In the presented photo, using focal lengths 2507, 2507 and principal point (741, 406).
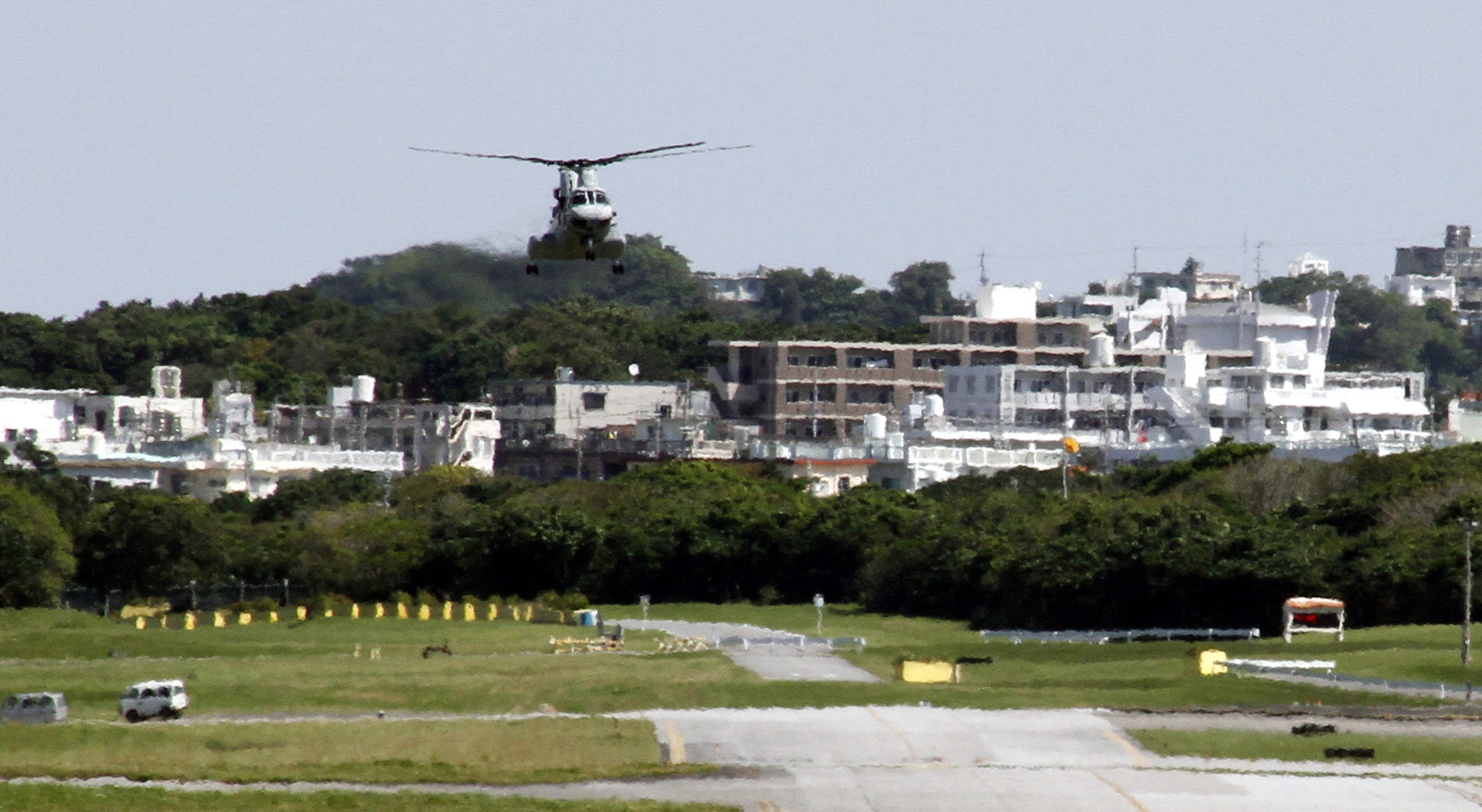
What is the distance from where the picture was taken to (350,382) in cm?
18312

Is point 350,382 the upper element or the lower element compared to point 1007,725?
upper

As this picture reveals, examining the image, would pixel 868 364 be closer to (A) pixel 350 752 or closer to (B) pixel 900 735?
(B) pixel 900 735

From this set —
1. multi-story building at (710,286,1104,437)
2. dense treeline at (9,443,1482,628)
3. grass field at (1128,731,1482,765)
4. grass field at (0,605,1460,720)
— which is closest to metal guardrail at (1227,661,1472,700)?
grass field at (0,605,1460,720)

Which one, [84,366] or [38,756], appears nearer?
[38,756]

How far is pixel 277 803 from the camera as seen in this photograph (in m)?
44.2

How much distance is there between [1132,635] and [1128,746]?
1267 inches

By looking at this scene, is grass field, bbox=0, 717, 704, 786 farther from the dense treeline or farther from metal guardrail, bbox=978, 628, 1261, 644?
the dense treeline

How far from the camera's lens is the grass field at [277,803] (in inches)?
1713

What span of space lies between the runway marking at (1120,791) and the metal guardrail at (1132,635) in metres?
34.5

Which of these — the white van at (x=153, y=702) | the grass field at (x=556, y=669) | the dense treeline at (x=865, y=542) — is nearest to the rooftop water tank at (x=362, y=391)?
the dense treeline at (x=865, y=542)

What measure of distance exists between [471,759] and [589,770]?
403 cm

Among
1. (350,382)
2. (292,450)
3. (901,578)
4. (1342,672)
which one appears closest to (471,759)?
(1342,672)

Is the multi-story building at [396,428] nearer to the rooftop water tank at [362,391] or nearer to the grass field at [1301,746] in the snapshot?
the rooftop water tank at [362,391]

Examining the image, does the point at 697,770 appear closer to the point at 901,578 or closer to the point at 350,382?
the point at 901,578
